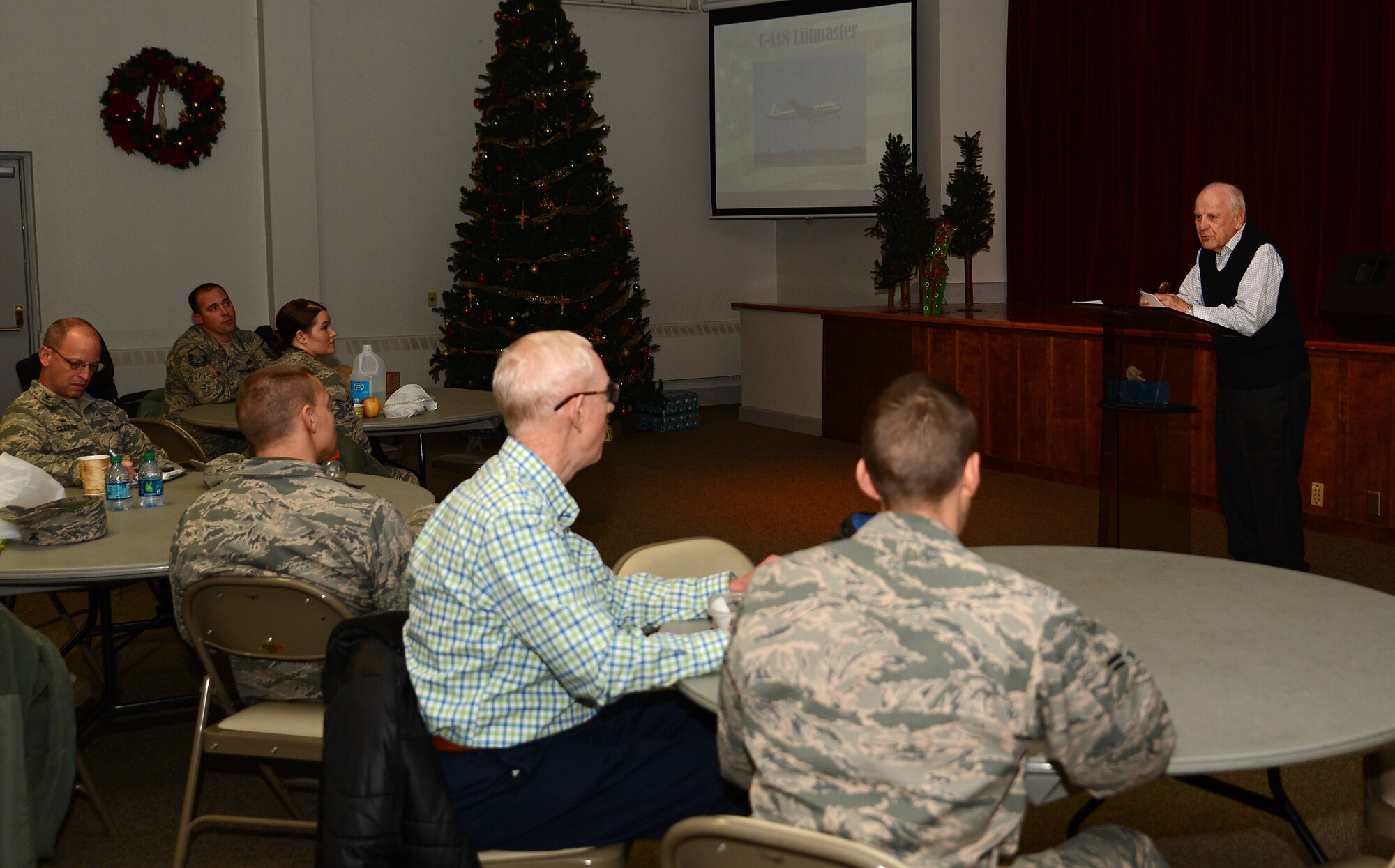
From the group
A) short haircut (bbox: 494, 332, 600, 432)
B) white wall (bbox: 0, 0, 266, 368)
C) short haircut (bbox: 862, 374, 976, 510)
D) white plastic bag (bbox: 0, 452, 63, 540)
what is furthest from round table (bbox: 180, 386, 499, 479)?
short haircut (bbox: 862, 374, 976, 510)

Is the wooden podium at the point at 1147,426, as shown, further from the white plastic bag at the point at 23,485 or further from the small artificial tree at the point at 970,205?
the small artificial tree at the point at 970,205

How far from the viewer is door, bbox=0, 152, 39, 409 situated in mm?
7695

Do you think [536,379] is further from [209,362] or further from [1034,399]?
[1034,399]

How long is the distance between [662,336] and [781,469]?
2905mm

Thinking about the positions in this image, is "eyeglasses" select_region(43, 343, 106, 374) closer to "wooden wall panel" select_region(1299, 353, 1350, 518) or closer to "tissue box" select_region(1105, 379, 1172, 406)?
"tissue box" select_region(1105, 379, 1172, 406)

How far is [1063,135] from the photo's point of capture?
8.49 meters

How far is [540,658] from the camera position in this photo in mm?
1884

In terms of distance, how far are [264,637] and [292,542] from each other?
8.2 inches

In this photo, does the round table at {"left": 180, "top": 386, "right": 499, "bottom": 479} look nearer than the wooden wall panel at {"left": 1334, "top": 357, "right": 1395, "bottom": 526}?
Yes

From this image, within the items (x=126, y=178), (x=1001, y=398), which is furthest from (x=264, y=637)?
(x=126, y=178)

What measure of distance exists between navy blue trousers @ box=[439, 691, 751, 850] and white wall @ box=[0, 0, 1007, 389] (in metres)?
7.07

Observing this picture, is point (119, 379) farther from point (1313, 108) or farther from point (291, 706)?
point (1313, 108)

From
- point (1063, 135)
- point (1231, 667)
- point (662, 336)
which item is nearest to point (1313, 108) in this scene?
point (1063, 135)

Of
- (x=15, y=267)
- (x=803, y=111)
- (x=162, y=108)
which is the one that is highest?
(x=803, y=111)
